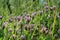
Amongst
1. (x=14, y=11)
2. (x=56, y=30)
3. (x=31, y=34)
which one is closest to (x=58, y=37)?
(x=56, y=30)

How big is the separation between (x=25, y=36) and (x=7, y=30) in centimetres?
18

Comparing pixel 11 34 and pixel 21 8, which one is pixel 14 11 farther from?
pixel 11 34

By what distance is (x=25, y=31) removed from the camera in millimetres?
2148

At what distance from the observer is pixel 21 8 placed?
288 centimetres

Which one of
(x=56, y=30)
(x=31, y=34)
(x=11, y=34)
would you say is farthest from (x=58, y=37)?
(x=11, y=34)

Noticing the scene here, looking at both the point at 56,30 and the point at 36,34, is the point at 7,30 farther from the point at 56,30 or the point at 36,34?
the point at 56,30

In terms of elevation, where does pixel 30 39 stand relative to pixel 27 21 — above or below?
below

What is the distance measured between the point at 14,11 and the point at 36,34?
69cm

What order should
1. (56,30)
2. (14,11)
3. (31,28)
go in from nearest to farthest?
(31,28) < (56,30) < (14,11)

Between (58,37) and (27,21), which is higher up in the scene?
(27,21)

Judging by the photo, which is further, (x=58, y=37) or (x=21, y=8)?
(x=21, y=8)

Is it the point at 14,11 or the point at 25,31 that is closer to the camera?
the point at 25,31

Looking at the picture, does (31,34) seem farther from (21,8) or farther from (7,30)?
(21,8)

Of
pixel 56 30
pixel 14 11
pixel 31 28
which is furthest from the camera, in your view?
pixel 14 11
